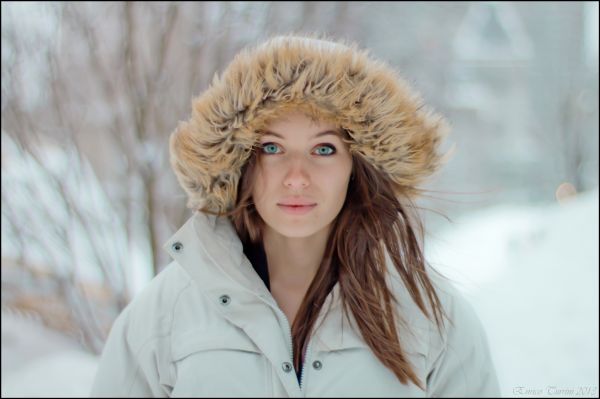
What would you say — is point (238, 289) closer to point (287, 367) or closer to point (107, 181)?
point (287, 367)

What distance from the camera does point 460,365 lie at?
1677mm

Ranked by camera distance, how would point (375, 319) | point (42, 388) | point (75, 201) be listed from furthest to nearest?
1. point (75, 201)
2. point (42, 388)
3. point (375, 319)

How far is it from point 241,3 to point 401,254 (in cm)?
238

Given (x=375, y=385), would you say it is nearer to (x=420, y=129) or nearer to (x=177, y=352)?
(x=177, y=352)

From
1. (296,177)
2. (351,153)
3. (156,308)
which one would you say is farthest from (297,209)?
(156,308)

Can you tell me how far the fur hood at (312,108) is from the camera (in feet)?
4.98

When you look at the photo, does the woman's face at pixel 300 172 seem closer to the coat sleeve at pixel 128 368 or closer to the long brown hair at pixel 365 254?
the long brown hair at pixel 365 254

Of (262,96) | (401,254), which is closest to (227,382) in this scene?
(401,254)

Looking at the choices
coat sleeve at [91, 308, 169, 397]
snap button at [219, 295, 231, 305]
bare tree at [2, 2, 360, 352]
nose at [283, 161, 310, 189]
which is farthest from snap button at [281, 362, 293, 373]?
bare tree at [2, 2, 360, 352]

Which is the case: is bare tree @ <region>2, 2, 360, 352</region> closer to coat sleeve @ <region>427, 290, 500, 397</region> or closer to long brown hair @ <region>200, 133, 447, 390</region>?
long brown hair @ <region>200, 133, 447, 390</region>

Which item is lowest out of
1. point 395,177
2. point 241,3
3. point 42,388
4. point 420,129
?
point 42,388

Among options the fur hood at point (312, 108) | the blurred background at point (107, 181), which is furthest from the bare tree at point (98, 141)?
the fur hood at point (312, 108)

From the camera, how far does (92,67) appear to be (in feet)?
11.3

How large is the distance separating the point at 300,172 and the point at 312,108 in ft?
0.50
